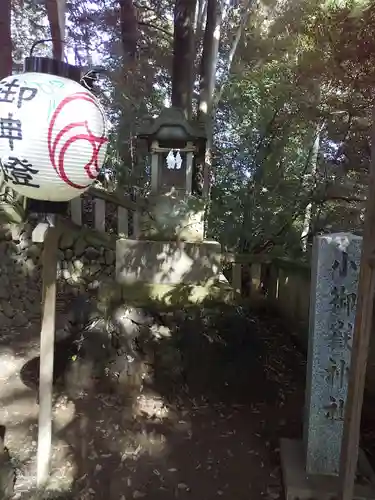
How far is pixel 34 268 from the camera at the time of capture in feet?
20.3

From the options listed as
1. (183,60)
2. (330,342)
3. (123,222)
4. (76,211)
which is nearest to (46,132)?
(330,342)

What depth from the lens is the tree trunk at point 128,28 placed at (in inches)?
336

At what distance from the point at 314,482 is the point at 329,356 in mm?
862

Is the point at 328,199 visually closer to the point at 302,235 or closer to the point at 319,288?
the point at 302,235

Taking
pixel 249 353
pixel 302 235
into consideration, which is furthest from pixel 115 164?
pixel 249 353

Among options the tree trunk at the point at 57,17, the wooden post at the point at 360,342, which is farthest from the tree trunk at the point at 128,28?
the wooden post at the point at 360,342

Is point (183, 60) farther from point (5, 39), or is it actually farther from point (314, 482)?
point (314, 482)

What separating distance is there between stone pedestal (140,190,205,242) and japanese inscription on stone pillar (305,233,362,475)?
7.67 feet

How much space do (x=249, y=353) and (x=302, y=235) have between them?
10.9ft

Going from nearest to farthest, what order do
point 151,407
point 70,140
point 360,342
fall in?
point 360,342 < point 70,140 < point 151,407

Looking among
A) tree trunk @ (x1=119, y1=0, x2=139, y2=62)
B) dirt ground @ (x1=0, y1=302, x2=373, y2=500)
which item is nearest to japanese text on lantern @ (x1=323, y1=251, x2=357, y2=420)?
dirt ground @ (x1=0, y1=302, x2=373, y2=500)

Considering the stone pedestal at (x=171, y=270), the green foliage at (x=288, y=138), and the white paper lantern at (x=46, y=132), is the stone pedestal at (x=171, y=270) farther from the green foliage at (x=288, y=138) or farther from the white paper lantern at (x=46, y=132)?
the white paper lantern at (x=46, y=132)

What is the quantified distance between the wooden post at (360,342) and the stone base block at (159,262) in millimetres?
3053

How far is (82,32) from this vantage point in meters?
11.0
